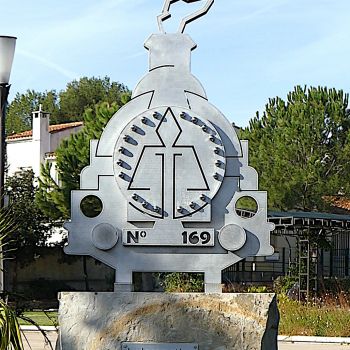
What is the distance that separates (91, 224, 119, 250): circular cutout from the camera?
7.51 meters

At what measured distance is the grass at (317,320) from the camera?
1934 cm

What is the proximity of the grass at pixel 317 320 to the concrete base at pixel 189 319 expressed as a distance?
12.3 meters

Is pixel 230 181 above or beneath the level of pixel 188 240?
above

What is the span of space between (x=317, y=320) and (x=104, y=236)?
13.0 meters

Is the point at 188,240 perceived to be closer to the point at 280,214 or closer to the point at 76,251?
the point at 76,251

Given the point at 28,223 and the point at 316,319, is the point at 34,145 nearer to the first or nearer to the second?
the point at 28,223

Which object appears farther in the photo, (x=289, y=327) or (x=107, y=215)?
(x=289, y=327)

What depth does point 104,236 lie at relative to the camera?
24.7ft

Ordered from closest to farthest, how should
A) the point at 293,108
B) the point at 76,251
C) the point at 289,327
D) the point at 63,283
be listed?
1. the point at 76,251
2. the point at 289,327
3. the point at 293,108
4. the point at 63,283

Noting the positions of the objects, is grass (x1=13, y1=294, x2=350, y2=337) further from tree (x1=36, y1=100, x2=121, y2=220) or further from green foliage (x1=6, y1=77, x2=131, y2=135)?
green foliage (x1=6, y1=77, x2=131, y2=135)

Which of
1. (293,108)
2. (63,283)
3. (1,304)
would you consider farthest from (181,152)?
(63,283)

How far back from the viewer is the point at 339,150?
101 feet

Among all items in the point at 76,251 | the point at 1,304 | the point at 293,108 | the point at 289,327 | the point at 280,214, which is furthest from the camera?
the point at 293,108

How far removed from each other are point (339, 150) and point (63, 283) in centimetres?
1097
